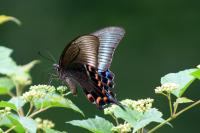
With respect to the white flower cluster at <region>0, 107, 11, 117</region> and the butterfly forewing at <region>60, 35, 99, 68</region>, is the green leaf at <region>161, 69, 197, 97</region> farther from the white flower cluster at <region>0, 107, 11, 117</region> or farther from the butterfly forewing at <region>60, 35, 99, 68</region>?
the white flower cluster at <region>0, 107, 11, 117</region>

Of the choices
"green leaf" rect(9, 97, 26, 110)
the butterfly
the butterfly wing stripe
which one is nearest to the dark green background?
the butterfly

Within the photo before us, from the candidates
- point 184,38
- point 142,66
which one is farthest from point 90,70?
point 184,38

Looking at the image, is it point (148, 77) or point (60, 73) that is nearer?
point (60, 73)

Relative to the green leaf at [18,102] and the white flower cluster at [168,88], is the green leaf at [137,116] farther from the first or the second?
the green leaf at [18,102]

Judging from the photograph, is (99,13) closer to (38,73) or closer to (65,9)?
(65,9)

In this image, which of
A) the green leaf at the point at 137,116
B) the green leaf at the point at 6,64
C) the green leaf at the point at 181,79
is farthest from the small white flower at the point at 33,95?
the green leaf at the point at 181,79
